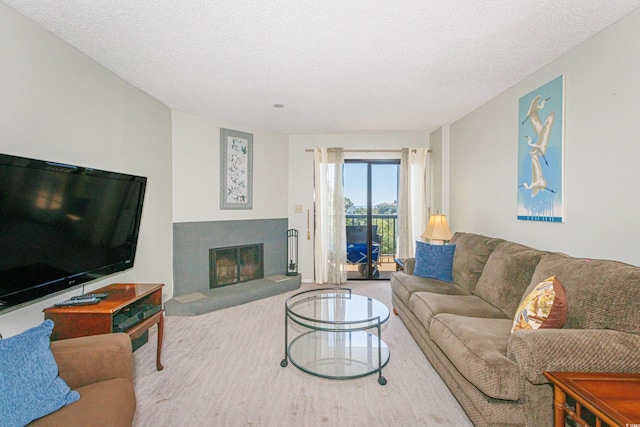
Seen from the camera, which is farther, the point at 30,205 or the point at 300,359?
the point at 300,359

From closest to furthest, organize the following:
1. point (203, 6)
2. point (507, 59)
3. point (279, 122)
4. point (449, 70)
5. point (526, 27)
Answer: point (203, 6)
point (526, 27)
point (507, 59)
point (449, 70)
point (279, 122)

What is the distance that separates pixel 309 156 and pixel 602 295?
13.3ft

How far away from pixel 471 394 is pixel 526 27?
7.59 feet

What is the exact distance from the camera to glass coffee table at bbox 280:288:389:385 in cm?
226

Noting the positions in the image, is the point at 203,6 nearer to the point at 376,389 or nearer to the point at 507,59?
the point at 507,59

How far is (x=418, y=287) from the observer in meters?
3.01

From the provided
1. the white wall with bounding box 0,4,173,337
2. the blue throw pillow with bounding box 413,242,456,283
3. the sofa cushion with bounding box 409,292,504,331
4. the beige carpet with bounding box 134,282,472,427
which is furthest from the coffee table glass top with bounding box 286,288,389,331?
the white wall with bounding box 0,4,173,337

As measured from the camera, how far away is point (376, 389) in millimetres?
2125

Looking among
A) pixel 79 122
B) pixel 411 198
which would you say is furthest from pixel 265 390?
pixel 411 198

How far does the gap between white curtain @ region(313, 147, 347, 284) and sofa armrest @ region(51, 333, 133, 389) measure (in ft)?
11.5

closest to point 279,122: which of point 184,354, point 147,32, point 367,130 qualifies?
point 367,130

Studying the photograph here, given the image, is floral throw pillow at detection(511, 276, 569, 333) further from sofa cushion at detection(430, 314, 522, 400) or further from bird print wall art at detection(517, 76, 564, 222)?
bird print wall art at detection(517, 76, 564, 222)

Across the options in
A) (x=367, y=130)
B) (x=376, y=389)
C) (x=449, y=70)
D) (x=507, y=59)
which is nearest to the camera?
(x=376, y=389)

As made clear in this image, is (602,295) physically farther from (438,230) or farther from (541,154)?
(438,230)
